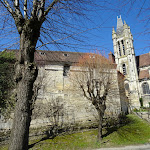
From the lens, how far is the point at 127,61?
101 ft

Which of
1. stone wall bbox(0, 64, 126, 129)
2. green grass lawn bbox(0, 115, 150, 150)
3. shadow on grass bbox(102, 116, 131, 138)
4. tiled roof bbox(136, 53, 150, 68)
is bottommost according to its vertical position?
green grass lawn bbox(0, 115, 150, 150)

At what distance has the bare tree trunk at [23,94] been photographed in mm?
1979

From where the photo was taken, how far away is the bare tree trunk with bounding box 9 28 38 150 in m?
1.98

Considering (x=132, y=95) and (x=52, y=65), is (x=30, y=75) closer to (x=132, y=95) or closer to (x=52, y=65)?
(x=52, y=65)

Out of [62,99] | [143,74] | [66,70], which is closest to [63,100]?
[62,99]

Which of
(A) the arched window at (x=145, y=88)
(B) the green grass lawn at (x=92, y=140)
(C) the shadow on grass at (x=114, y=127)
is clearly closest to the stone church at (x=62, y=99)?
(C) the shadow on grass at (x=114, y=127)

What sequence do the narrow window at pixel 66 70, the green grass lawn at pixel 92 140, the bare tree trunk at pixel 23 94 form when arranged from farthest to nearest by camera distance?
the narrow window at pixel 66 70
the green grass lawn at pixel 92 140
the bare tree trunk at pixel 23 94

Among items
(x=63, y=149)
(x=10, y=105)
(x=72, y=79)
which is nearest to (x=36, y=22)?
(x=63, y=149)

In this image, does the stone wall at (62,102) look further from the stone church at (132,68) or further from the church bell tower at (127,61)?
the stone church at (132,68)

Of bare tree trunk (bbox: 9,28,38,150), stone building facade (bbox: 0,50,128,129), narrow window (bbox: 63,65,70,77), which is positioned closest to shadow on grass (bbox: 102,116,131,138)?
stone building facade (bbox: 0,50,128,129)

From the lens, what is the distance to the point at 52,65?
15.8 meters

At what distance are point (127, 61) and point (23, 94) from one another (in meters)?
32.5

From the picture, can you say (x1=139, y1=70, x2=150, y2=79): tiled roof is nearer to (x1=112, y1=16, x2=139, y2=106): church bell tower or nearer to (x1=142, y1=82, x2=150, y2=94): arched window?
(x1=112, y1=16, x2=139, y2=106): church bell tower

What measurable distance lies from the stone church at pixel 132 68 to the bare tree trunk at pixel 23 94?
2659 centimetres
